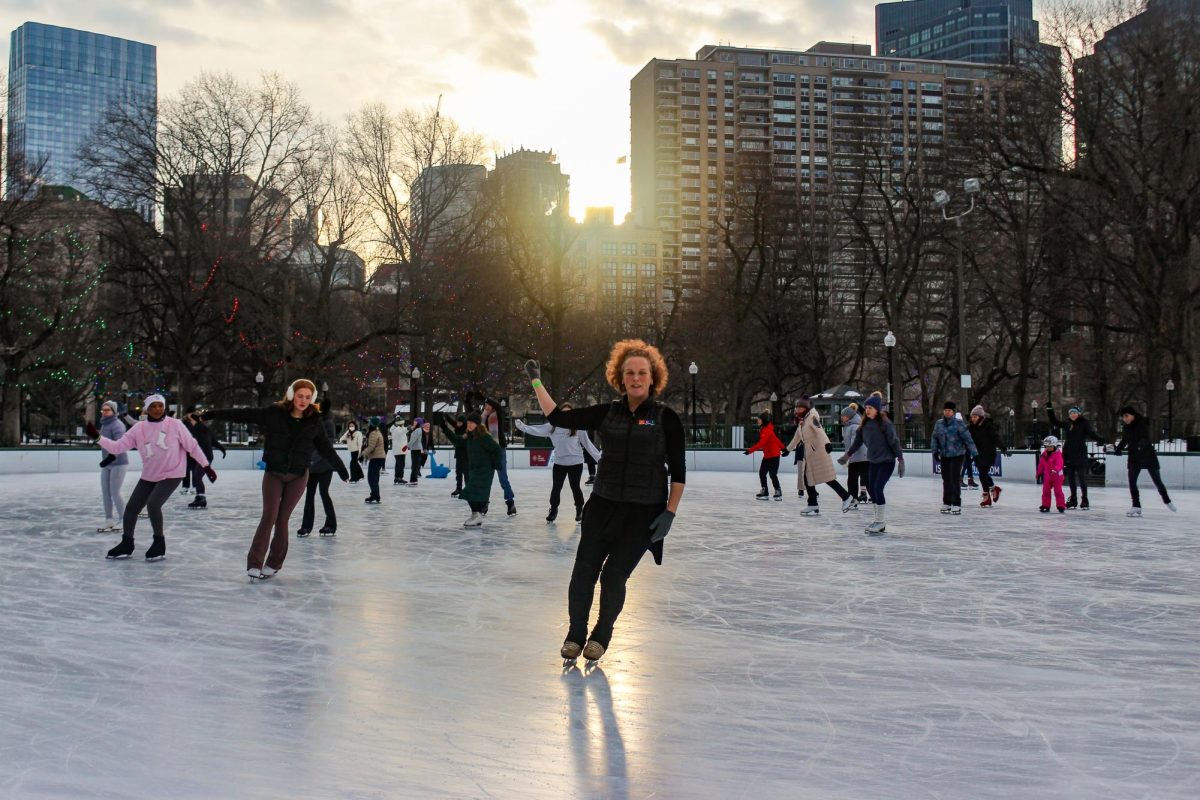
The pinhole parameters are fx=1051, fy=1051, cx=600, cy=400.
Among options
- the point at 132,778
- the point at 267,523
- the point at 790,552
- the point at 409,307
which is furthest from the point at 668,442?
the point at 409,307

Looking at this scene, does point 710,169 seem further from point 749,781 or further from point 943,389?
point 749,781

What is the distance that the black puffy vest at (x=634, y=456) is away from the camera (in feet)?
16.8

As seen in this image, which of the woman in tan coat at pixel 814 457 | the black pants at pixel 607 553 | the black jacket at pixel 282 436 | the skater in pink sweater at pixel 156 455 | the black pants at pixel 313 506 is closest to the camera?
the black pants at pixel 607 553

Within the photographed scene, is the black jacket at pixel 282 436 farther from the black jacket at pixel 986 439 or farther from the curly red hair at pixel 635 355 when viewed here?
the black jacket at pixel 986 439

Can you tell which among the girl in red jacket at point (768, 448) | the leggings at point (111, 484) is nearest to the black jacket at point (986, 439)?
the girl in red jacket at point (768, 448)

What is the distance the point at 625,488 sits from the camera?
5.11m

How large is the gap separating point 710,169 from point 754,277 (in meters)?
103

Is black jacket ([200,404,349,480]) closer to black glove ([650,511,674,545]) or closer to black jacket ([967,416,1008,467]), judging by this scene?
black glove ([650,511,674,545])

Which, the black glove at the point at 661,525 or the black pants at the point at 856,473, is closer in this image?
the black glove at the point at 661,525

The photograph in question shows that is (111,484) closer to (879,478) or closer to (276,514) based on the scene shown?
(276,514)

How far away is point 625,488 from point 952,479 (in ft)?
36.6

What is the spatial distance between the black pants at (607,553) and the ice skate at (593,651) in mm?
24

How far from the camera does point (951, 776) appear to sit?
143 inches

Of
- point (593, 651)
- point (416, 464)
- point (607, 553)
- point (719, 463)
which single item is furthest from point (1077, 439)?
point (719, 463)
